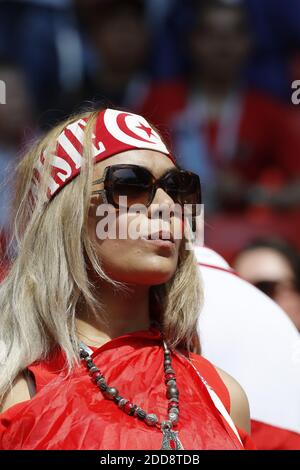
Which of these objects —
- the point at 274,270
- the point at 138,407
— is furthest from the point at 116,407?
the point at 274,270

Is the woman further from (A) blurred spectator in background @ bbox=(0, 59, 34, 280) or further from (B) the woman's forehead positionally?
(A) blurred spectator in background @ bbox=(0, 59, 34, 280)

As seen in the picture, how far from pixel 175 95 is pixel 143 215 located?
3.14 metres

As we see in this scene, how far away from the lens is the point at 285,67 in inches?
213

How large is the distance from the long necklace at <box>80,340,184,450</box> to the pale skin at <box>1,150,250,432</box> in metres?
0.09

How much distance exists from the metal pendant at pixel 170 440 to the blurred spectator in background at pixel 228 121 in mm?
2941

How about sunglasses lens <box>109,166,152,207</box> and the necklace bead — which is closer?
the necklace bead

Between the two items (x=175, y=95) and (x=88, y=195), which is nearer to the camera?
(x=88, y=195)

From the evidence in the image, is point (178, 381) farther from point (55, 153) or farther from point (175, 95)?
point (175, 95)

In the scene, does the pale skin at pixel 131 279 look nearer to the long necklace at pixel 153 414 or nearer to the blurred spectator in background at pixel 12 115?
Answer: the long necklace at pixel 153 414

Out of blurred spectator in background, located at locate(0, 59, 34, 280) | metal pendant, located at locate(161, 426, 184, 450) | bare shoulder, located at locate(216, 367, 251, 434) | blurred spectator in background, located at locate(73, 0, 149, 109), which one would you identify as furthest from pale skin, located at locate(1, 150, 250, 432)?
blurred spectator in background, located at locate(73, 0, 149, 109)

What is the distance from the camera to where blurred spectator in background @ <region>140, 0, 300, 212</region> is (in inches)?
192

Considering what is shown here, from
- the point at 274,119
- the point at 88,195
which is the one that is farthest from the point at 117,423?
the point at 274,119

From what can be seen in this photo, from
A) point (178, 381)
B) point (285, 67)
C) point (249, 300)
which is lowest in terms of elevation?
point (178, 381)
